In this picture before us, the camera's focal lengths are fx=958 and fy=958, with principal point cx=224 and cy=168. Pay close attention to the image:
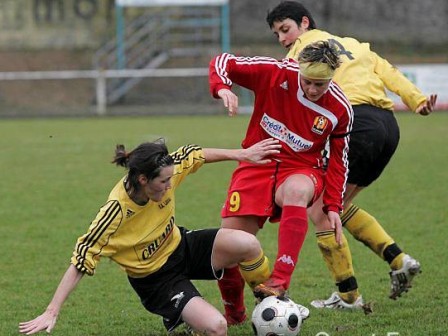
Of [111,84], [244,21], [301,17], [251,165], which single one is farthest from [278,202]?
[244,21]

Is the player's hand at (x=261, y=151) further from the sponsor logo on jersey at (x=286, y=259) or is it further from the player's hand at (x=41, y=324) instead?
the player's hand at (x=41, y=324)

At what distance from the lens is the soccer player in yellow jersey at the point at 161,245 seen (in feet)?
14.1

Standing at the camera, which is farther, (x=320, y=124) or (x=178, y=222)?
(x=178, y=222)

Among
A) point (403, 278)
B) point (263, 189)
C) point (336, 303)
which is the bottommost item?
point (336, 303)

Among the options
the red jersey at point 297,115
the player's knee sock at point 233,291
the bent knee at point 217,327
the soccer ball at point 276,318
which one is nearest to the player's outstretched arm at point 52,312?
the bent knee at point 217,327

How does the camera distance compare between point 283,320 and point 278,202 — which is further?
point 278,202

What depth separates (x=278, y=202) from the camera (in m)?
4.93

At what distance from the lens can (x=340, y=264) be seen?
5.29 m

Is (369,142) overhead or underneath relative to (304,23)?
underneath

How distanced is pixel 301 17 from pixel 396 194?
4.35 meters

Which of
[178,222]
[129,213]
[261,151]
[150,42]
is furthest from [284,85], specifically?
[150,42]

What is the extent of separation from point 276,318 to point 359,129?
150 centimetres

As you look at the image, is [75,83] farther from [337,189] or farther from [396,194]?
[337,189]

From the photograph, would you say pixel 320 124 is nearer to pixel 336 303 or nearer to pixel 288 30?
pixel 288 30
